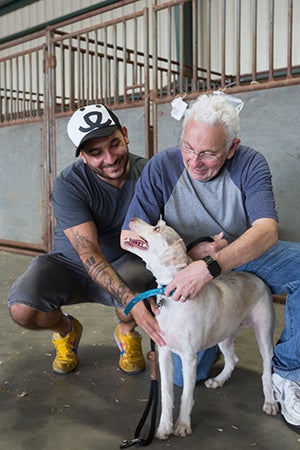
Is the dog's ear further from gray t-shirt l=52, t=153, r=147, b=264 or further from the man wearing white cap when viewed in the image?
gray t-shirt l=52, t=153, r=147, b=264

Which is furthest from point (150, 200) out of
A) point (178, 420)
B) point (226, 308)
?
point (178, 420)

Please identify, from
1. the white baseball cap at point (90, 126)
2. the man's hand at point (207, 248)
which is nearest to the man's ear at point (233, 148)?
the man's hand at point (207, 248)

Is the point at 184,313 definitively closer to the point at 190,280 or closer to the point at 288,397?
the point at 190,280

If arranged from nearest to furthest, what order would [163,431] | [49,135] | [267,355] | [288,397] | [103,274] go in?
[163,431] → [288,397] → [267,355] → [103,274] → [49,135]

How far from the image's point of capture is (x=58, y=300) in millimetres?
2363

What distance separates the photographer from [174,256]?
1.70 meters

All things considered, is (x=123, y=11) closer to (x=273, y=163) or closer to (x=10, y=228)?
(x=10, y=228)

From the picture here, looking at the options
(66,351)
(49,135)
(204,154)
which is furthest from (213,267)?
(49,135)

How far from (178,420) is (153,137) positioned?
295 cm

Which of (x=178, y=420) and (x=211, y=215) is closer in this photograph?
(x=178, y=420)

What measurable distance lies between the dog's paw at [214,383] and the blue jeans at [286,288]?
36cm

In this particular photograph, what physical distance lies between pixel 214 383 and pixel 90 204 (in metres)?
1.05

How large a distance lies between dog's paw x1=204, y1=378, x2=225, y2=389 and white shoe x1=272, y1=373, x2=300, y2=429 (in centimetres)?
31

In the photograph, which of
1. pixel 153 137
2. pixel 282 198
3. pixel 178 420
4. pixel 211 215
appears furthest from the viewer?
pixel 153 137
